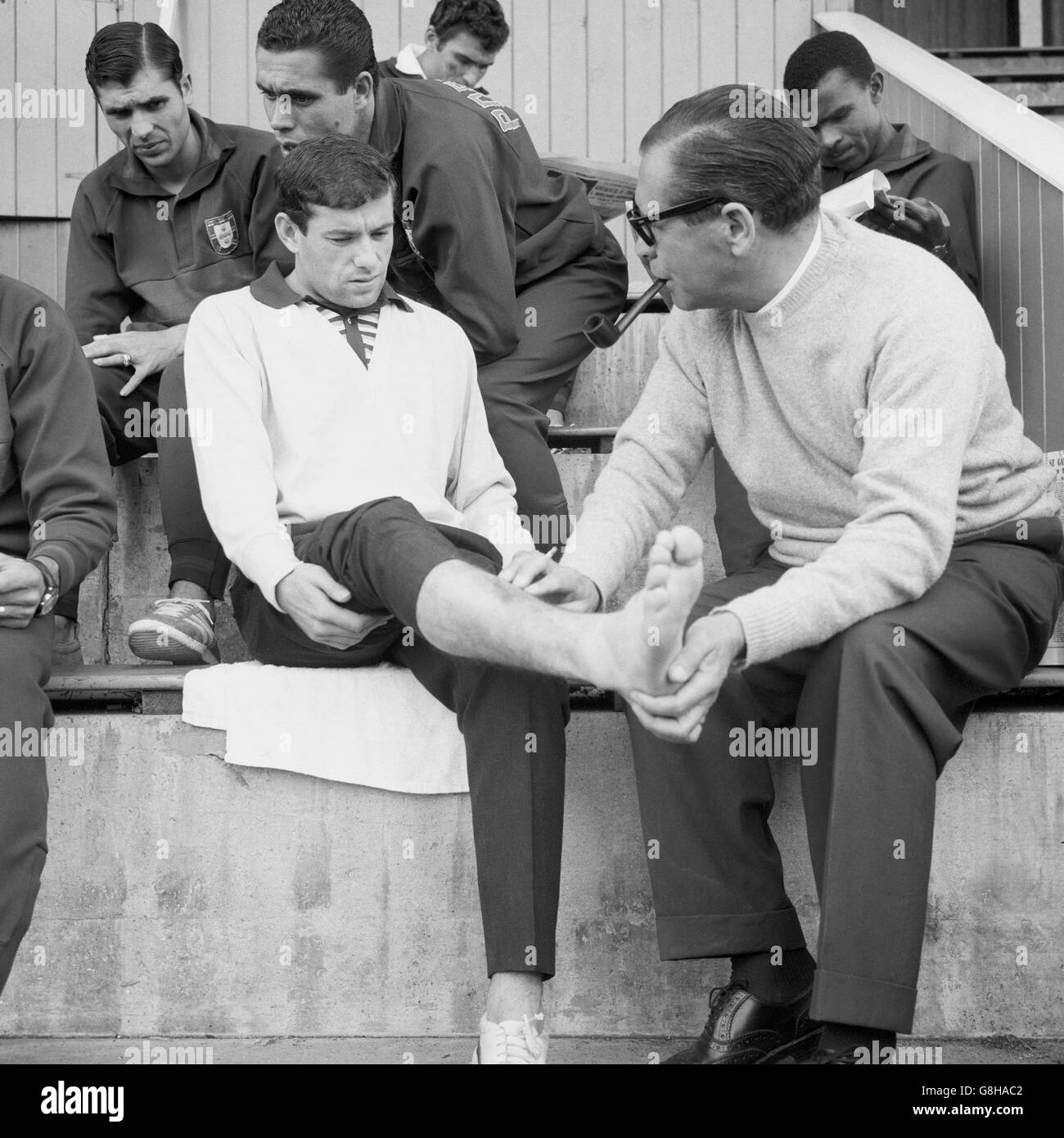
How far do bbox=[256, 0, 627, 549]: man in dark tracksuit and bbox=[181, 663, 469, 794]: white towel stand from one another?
→ 0.57 metres

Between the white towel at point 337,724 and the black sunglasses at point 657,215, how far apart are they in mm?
650

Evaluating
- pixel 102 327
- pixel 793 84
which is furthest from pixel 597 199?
pixel 102 327

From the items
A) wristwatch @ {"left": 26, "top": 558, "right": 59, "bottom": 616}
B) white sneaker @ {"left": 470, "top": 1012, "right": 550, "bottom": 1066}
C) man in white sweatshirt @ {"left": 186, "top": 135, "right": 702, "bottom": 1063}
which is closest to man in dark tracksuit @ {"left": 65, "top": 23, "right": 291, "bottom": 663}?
man in white sweatshirt @ {"left": 186, "top": 135, "right": 702, "bottom": 1063}

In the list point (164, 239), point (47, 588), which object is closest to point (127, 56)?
point (164, 239)

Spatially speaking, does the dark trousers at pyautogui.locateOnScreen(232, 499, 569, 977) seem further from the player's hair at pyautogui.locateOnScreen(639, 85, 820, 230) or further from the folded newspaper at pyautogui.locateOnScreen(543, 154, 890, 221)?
the folded newspaper at pyautogui.locateOnScreen(543, 154, 890, 221)

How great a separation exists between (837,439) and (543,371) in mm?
911

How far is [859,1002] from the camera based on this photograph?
4.92 feet

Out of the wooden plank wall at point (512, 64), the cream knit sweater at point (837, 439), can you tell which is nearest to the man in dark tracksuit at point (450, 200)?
the cream knit sweater at point (837, 439)

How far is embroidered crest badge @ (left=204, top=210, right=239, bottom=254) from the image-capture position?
110 inches

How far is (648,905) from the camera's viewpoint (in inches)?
75.4

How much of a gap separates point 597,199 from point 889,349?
5.62ft

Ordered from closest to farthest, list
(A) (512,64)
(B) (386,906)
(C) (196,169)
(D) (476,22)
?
1. (B) (386,906)
2. (C) (196,169)
3. (D) (476,22)
4. (A) (512,64)

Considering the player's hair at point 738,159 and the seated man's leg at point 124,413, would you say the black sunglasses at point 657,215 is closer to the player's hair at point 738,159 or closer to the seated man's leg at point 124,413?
the player's hair at point 738,159

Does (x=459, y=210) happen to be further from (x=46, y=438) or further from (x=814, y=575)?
(x=814, y=575)
